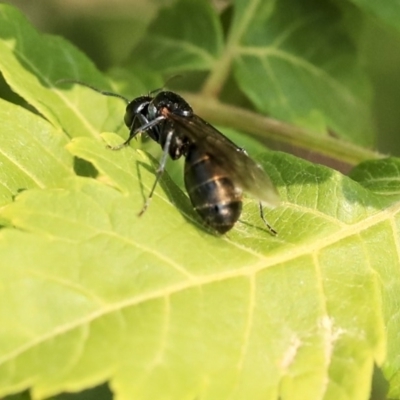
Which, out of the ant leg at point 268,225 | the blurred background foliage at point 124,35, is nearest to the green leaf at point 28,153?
the ant leg at point 268,225

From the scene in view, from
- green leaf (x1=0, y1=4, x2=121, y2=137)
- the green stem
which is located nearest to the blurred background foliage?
the green stem

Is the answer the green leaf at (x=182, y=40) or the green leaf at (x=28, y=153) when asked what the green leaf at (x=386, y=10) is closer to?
the green leaf at (x=182, y=40)

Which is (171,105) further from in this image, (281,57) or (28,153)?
(281,57)

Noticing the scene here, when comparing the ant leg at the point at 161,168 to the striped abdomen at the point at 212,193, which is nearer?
the ant leg at the point at 161,168

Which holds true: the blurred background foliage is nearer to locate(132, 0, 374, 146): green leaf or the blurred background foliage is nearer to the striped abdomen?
locate(132, 0, 374, 146): green leaf

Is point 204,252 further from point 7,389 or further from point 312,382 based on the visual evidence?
point 7,389

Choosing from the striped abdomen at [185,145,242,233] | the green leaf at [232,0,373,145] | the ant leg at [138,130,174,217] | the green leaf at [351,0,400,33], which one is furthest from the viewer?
the green leaf at [232,0,373,145]
